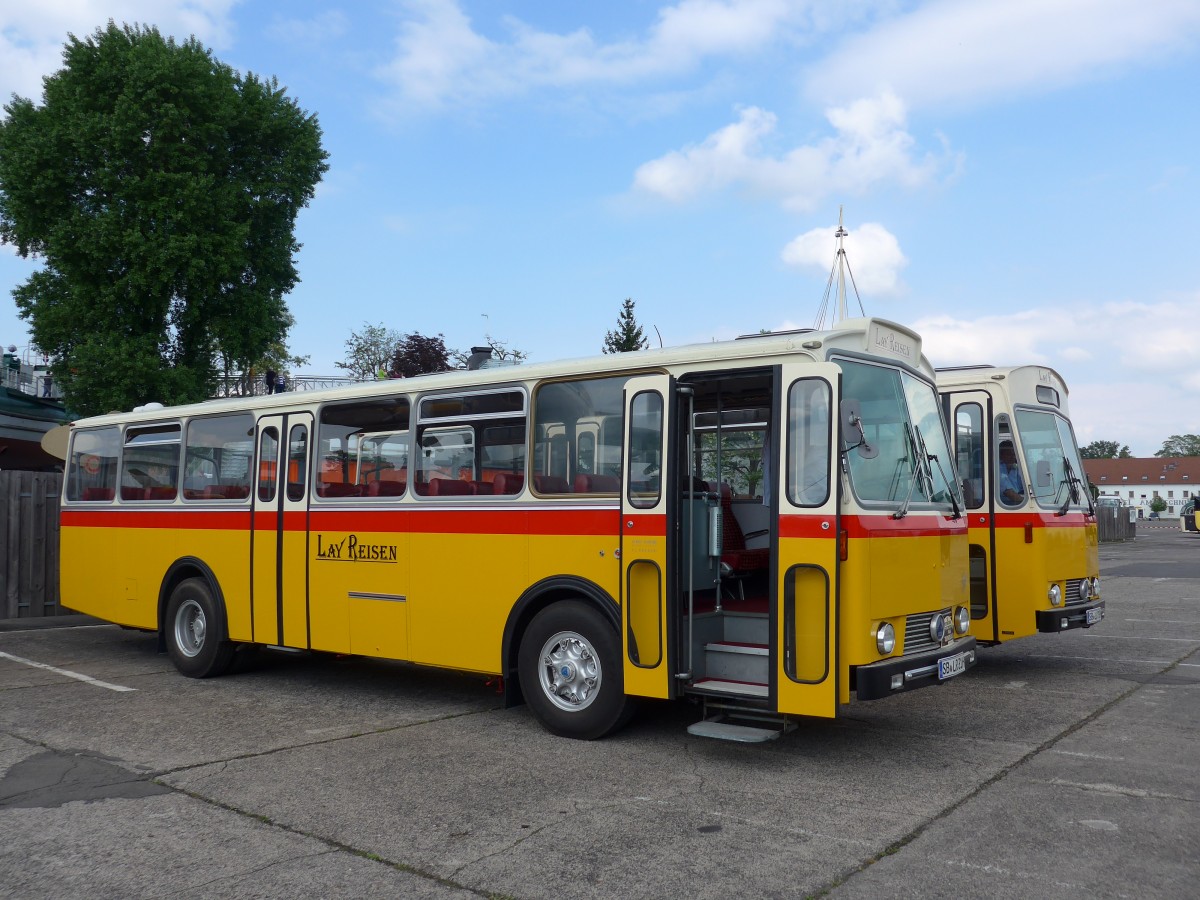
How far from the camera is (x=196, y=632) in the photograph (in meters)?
11.0

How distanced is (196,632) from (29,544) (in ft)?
20.8

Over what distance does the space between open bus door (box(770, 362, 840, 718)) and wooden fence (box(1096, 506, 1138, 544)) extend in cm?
4467

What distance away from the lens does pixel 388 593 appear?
909 cm

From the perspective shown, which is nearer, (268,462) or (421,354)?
(268,462)

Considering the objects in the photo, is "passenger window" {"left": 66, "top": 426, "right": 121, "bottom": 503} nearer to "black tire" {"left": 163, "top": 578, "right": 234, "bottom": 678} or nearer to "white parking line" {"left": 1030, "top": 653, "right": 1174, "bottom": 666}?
"black tire" {"left": 163, "top": 578, "right": 234, "bottom": 678}

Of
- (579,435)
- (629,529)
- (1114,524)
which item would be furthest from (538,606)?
(1114,524)

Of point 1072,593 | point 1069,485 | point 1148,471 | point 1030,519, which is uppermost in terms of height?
point 1148,471

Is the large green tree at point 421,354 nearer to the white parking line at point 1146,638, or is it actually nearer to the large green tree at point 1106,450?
the white parking line at point 1146,638

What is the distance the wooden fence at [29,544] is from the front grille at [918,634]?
13.4 meters

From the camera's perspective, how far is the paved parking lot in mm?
4930

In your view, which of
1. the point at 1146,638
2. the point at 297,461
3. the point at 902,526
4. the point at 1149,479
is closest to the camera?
the point at 902,526

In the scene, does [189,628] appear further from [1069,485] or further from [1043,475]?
[1069,485]

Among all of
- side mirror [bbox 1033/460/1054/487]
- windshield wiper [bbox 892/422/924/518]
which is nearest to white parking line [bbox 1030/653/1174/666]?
side mirror [bbox 1033/460/1054/487]

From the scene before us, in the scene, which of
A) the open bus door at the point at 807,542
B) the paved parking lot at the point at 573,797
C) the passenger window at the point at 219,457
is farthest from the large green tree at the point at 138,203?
the open bus door at the point at 807,542
